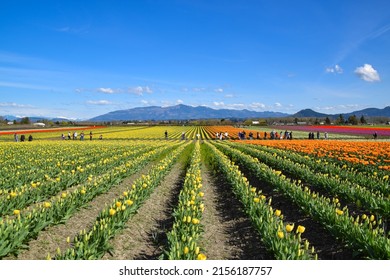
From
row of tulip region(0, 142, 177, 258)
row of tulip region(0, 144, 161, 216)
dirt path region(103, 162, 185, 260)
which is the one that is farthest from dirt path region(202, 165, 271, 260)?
row of tulip region(0, 144, 161, 216)

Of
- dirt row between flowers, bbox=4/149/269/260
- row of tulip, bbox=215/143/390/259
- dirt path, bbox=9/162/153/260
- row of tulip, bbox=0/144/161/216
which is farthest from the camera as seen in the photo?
row of tulip, bbox=0/144/161/216

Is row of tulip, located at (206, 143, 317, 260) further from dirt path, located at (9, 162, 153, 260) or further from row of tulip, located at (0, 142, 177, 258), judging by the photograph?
row of tulip, located at (0, 142, 177, 258)

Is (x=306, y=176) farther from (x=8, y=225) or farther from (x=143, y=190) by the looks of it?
(x=8, y=225)

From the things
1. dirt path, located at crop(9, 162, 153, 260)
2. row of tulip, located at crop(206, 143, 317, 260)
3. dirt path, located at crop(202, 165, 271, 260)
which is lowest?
dirt path, located at crop(202, 165, 271, 260)

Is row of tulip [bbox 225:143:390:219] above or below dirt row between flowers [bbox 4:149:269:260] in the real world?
above

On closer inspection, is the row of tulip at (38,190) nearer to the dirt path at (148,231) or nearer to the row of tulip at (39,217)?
the row of tulip at (39,217)

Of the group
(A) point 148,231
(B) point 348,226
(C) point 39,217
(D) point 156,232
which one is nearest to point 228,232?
(D) point 156,232

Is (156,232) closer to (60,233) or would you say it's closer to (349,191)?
(60,233)

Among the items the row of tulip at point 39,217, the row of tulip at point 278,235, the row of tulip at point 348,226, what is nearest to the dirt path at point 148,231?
the row of tulip at point 39,217

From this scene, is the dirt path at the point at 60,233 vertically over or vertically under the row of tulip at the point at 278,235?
under

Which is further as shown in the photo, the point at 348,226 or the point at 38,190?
the point at 38,190

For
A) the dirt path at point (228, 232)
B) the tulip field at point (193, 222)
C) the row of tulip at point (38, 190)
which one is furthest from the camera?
the row of tulip at point (38, 190)

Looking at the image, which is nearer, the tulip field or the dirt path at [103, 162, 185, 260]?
the tulip field
